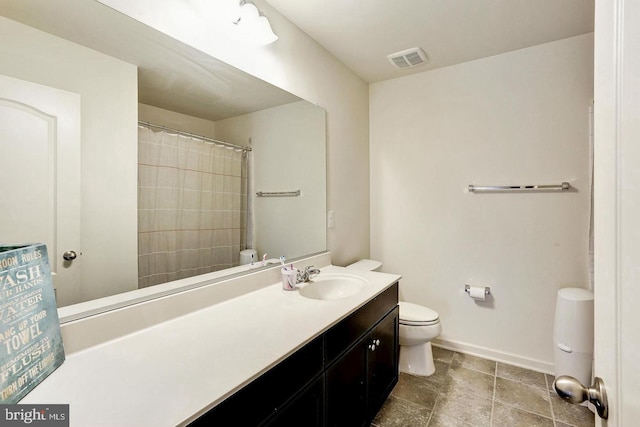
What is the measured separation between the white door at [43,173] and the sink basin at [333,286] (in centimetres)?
104

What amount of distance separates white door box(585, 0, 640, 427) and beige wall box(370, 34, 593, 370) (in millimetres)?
1881

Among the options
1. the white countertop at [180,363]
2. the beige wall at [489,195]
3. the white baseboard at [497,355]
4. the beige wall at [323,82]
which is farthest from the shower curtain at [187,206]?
the white baseboard at [497,355]

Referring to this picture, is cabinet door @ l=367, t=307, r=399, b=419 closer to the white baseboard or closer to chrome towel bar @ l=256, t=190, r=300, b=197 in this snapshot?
the white baseboard

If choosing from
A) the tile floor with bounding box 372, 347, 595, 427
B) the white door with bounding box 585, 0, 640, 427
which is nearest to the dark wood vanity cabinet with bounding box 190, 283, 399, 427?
the tile floor with bounding box 372, 347, 595, 427

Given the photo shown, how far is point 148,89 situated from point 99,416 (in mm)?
1105

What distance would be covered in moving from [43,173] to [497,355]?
292cm

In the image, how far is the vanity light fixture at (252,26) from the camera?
55.9 inches

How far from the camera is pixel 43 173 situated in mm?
874

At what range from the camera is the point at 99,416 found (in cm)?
62

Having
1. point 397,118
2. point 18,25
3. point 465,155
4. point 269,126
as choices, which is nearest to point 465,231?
point 465,155

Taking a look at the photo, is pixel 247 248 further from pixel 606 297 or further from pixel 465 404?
pixel 465 404

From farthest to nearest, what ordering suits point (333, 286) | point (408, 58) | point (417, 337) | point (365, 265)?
point (365, 265), point (408, 58), point (417, 337), point (333, 286)

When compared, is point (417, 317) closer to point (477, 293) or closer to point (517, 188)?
point (477, 293)

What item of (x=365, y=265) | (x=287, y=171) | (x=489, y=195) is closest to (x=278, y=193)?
(x=287, y=171)
